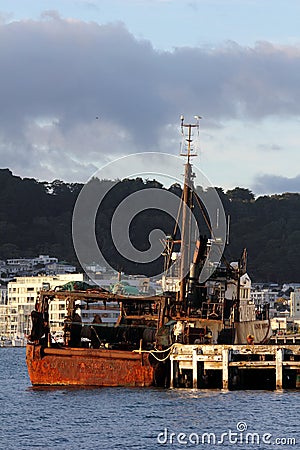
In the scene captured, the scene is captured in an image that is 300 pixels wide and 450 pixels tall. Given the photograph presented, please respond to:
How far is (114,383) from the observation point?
243ft

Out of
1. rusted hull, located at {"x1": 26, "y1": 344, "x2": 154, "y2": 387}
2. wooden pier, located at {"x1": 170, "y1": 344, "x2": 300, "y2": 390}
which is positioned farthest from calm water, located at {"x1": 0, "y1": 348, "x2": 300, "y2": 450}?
wooden pier, located at {"x1": 170, "y1": 344, "x2": 300, "y2": 390}

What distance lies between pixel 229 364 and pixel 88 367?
29.0 feet

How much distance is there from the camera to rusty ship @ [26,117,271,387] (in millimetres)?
73750

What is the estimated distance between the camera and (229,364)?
7125 centimetres

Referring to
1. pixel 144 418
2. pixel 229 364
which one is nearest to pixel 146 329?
pixel 229 364

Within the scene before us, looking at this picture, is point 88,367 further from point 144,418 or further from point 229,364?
point 144,418

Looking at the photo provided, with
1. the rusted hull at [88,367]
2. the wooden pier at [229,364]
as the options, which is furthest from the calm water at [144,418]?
the wooden pier at [229,364]

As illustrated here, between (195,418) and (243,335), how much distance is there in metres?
22.1

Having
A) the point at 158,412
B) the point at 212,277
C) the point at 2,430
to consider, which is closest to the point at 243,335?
the point at 212,277

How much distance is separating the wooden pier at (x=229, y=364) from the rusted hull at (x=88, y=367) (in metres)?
1.96

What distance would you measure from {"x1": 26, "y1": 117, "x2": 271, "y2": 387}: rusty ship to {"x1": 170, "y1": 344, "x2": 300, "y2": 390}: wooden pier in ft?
3.19

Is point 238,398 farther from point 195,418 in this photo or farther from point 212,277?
point 212,277

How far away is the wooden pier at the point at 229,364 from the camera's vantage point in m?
71.2

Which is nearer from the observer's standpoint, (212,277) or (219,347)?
(219,347)
